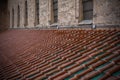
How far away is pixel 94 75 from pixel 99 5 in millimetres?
4637

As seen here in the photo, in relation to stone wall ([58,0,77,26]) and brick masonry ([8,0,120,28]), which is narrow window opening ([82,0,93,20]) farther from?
stone wall ([58,0,77,26])

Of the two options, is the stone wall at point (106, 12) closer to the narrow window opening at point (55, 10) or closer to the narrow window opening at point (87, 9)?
the narrow window opening at point (87, 9)

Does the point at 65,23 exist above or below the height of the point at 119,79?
above

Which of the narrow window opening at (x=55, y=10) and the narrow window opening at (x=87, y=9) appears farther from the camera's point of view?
the narrow window opening at (x=55, y=10)

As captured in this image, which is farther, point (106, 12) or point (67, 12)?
point (67, 12)

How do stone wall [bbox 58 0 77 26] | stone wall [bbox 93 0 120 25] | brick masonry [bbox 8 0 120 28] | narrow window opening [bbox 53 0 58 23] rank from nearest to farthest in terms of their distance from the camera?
stone wall [bbox 93 0 120 25] → brick masonry [bbox 8 0 120 28] → stone wall [bbox 58 0 77 26] → narrow window opening [bbox 53 0 58 23]

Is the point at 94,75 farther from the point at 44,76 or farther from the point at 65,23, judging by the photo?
the point at 65,23

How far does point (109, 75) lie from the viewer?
2.00m

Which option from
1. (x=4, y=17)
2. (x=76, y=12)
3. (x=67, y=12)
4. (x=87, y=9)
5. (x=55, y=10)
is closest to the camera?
(x=87, y=9)

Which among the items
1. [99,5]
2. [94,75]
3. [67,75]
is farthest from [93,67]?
[99,5]

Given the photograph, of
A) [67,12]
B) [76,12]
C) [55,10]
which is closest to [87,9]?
[76,12]

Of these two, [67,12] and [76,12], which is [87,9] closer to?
[76,12]

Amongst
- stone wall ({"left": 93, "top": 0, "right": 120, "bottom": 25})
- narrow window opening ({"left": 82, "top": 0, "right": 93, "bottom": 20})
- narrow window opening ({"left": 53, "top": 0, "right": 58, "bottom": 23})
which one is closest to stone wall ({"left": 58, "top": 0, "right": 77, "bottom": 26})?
narrow window opening ({"left": 82, "top": 0, "right": 93, "bottom": 20})

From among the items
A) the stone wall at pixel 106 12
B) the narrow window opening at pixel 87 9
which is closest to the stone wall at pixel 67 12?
the narrow window opening at pixel 87 9
